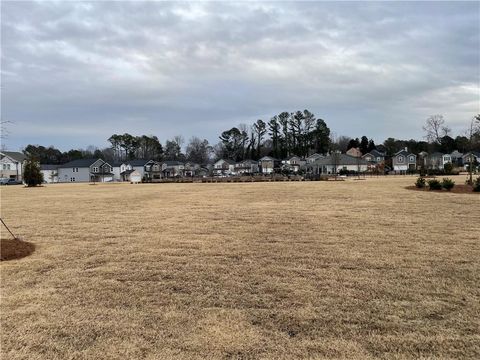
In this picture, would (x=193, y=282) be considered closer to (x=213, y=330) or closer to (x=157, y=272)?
(x=157, y=272)

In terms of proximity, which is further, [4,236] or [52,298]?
[4,236]

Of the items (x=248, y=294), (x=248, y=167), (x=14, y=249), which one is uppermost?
(x=248, y=167)

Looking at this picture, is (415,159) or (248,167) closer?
(415,159)

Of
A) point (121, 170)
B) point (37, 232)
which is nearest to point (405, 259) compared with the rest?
point (37, 232)

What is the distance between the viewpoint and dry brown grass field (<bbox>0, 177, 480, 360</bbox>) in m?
4.22

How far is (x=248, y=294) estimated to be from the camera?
5.77 meters

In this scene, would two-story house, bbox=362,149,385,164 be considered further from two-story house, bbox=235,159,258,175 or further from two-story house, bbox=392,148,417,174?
two-story house, bbox=235,159,258,175

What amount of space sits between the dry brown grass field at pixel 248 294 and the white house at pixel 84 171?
93312mm

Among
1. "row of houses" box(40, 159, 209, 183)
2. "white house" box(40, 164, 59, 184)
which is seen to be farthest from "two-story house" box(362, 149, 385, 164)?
"white house" box(40, 164, 59, 184)

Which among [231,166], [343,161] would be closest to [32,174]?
[343,161]

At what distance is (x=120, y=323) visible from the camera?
485 centimetres

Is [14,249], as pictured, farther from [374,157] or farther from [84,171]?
[374,157]

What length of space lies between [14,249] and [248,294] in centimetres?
624

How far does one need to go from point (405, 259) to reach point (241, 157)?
4825 inches
